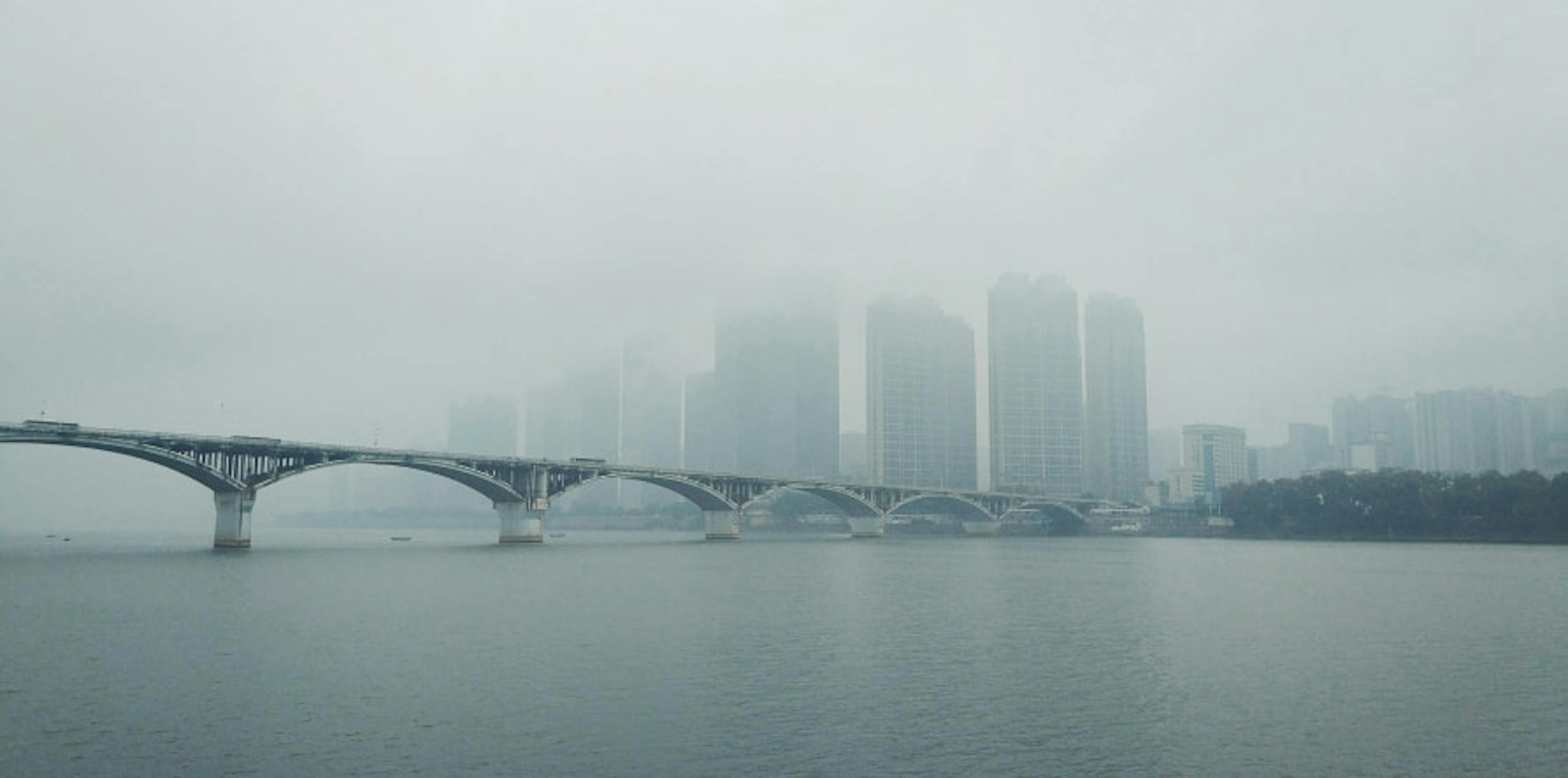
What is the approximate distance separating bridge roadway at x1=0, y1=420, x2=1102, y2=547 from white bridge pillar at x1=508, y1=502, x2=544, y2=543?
0.09 m

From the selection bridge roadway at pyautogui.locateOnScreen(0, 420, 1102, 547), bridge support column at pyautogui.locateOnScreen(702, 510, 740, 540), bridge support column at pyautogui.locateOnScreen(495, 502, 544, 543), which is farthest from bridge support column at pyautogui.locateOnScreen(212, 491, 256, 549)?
bridge support column at pyautogui.locateOnScreen(702, 510, 740, 540)

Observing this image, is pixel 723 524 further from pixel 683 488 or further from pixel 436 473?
pixel 436 473

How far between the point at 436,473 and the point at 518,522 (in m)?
12.3

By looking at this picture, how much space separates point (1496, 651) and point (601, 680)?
27367mm

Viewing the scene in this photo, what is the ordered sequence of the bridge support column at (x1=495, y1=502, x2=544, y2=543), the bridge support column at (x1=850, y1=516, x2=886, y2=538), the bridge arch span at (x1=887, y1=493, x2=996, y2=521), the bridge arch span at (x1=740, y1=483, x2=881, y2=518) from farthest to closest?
the bridge support column at (x1=850, y1=516, x2=886, y2=538), the bridge arch span at (x1=887, y1=493, x2=996, y2=521), the bridge arch span at (x1=740, y1=483, x2=881, y2=518), the bridge support column at (x1=495, y1=502, x2=544, y2=543)

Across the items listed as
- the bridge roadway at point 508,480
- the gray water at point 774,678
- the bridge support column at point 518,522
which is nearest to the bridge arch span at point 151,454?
the bridge roadway at point 508,480

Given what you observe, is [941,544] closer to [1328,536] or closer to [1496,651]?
[1328,536]

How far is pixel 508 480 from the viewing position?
4439 inches

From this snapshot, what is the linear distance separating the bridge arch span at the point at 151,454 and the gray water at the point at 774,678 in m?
22.1

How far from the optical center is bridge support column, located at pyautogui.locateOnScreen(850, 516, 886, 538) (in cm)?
16362

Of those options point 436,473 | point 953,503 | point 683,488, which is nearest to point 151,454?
point 436,473

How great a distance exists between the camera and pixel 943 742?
21.0 meters

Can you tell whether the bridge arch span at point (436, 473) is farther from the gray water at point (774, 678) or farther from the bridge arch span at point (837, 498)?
the bridge arch span at point (837, 498)

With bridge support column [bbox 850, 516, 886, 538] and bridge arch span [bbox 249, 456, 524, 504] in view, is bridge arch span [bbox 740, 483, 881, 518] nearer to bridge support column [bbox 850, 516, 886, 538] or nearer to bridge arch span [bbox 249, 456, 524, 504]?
bridge support column [bbox 850, 516, 886, 538]
